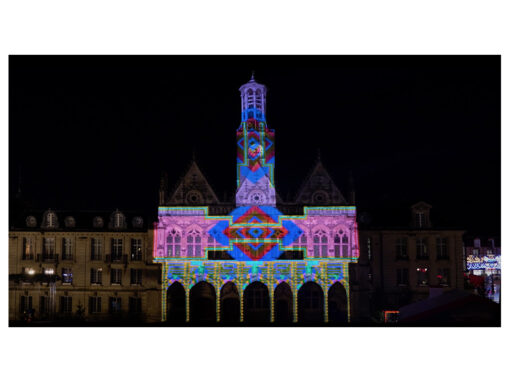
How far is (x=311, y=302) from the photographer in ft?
66.3

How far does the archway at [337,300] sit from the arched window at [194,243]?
5032 millimetres

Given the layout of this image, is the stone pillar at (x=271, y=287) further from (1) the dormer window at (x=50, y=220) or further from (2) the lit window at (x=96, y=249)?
(1) the dormer window at (x=50, y=220)

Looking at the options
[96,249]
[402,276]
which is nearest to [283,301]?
[402,276]

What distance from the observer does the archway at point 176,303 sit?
65.4 feet

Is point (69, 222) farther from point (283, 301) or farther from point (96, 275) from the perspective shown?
point (283, 301)

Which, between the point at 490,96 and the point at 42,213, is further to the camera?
the point at 42,213

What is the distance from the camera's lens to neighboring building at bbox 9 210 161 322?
65.7 ft

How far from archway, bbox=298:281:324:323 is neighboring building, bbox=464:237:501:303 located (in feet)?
18.0

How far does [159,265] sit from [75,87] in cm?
720

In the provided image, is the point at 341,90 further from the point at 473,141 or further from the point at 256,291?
the point at 256,291

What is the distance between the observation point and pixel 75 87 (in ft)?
65.6

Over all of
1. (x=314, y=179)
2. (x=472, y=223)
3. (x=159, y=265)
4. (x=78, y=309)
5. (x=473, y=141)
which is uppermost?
(x=473, y=141)

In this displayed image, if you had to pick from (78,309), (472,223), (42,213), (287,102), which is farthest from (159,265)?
(472,223)

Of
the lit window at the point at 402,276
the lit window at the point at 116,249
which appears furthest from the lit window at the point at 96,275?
the lit window at the point at 402,276
